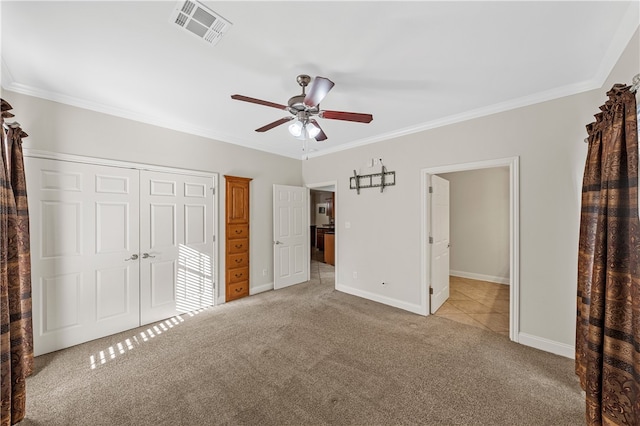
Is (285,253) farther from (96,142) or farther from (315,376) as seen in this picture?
(96,142)

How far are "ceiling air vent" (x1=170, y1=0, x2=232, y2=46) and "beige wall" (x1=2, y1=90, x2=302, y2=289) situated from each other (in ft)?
6.54

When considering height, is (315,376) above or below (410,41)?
below

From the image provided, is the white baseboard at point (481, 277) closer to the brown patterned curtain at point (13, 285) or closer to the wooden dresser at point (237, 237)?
the wooden dresser at point (237, 237)

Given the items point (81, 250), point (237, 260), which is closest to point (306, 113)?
point (237, 260)

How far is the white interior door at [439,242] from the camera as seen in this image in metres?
3.40

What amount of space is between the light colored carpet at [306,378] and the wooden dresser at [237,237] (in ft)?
2.88

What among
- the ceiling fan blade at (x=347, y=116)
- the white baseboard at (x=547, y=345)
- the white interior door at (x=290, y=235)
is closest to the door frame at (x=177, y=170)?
the white interior door at (x=290, y=235)

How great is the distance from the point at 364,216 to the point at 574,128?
8.44 feet

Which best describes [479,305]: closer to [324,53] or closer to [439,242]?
[439,242]

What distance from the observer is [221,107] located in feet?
→ 9.20

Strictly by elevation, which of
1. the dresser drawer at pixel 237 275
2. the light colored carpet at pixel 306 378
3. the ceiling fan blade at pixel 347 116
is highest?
the ceiling fan blade at pixel 347 116

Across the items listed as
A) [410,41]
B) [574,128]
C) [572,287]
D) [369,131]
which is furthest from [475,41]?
[572,287]

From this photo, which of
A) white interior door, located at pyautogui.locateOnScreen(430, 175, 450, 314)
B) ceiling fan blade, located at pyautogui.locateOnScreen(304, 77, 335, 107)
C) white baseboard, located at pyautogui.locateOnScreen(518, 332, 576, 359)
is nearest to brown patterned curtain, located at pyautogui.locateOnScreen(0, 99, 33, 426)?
ceiling fan blade, located at pyautogui.locateOnScreen(304, 77, 335, 107)

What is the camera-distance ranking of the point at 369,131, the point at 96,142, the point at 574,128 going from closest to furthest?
the point at 574,128
the point at 96,142
the point at 369,131
